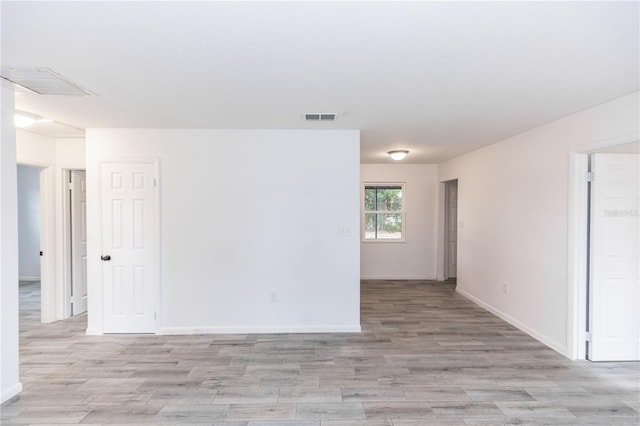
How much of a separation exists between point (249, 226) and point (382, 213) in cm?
399

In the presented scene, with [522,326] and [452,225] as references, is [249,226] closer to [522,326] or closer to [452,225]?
[522,326]

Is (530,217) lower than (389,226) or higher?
higher

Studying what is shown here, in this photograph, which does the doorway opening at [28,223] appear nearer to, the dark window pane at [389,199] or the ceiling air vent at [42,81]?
the ceiling air vent at [42,81]

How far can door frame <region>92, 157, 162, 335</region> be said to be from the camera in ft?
13.3

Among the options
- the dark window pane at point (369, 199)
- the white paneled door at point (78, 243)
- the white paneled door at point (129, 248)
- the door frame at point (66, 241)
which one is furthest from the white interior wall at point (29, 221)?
the dark window pane at point (369, 199)

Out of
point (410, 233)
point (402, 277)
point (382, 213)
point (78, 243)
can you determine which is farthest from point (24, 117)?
point (402, 277)

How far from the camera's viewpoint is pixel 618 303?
3.33 m

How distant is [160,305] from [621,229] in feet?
16.8

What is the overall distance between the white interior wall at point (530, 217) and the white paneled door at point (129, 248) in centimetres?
459

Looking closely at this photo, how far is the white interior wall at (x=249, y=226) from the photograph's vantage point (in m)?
4.07

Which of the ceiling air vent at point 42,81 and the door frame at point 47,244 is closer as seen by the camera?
the ceiling air vent at point 42,81

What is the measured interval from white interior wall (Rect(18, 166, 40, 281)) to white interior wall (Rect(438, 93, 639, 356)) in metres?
8.90

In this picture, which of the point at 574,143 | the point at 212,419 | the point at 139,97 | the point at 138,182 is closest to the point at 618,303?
the point at 574,143

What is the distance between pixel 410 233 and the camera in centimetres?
732
